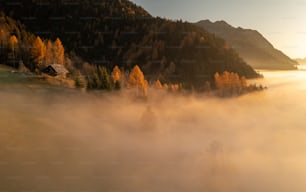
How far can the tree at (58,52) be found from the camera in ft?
33.1

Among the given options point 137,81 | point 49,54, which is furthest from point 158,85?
point 49,54

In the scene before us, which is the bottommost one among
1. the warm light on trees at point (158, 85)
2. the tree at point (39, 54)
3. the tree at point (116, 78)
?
the warm light on trees at point (158, 85)

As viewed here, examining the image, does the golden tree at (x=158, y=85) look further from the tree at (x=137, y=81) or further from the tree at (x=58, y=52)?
the tree at (x=58, y=52)

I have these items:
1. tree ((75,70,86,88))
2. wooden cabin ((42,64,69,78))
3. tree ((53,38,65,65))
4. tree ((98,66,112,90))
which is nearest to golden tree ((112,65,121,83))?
tree ((98,66,112,90))

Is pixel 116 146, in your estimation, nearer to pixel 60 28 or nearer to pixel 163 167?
A: pixel 163 167

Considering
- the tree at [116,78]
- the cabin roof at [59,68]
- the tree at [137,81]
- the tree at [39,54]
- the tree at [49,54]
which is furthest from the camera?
the tree at [39,54]

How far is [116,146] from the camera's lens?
6871 mm

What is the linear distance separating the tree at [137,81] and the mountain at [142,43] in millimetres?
199

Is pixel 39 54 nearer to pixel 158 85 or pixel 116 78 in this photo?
pixel 116 78

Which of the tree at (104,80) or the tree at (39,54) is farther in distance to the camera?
the tree at (39,54)

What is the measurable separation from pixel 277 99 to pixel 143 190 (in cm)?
353

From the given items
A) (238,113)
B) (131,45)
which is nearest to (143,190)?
(238,113)

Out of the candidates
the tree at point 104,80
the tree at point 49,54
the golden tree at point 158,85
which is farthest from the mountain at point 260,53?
the tree at point 49,54

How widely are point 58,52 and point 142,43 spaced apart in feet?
9.21
